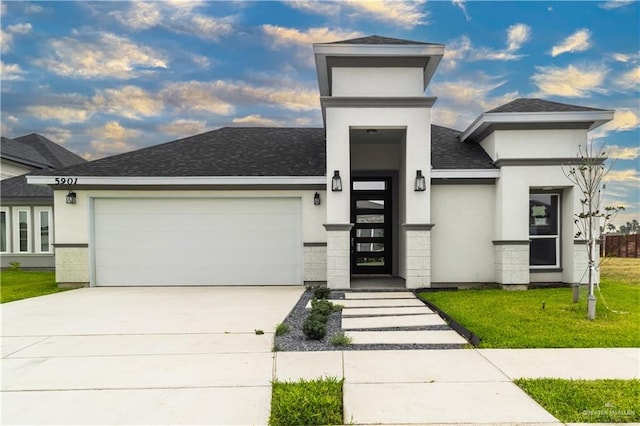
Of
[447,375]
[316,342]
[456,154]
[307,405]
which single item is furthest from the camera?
[456,154]

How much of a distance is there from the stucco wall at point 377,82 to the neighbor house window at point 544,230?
4353 mm

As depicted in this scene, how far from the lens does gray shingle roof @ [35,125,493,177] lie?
392 inches

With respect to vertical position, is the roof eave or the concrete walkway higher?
the roof eave

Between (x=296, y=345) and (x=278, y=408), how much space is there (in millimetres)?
1758

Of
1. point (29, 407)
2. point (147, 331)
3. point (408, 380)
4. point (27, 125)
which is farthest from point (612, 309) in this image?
point (27, 125)

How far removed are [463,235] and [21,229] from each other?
16.5m

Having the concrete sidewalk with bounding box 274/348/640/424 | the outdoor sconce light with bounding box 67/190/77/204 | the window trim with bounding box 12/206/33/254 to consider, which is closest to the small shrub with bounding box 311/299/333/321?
the concrete sidewalk with bounding box 274/348/640/424

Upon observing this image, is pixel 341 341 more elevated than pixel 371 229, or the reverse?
pixel 371 229

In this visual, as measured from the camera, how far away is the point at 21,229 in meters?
14.3

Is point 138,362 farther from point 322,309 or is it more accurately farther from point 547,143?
point 547,143

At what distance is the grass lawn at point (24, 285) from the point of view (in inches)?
347

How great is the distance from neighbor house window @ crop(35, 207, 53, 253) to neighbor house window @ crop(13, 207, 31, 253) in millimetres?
341

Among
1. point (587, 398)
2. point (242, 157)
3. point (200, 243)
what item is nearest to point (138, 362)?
point (587, 398)

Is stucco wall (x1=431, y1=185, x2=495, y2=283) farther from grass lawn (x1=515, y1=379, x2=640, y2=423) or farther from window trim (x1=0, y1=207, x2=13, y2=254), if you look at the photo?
window trim (x1=0, y1=207, x2=13, y2=254)
